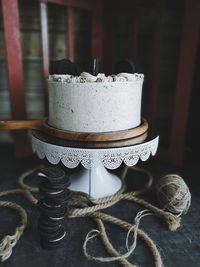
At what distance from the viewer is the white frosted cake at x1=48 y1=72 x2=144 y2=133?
Answer: 72 cm

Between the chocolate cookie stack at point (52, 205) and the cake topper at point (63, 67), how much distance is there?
1.16ft

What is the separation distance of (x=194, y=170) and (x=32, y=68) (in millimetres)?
1047

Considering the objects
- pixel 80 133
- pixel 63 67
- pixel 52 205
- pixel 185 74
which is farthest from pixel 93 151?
pixel 185 74

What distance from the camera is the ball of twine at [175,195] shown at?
790 millimetres

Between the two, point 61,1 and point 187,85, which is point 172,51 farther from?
point 61,1

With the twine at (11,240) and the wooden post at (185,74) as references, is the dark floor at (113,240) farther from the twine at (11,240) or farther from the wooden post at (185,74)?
the wooden post at (185,74)

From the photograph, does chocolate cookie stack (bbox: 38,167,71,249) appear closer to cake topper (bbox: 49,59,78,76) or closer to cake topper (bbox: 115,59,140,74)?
cake topper (bbox: 49,59,78,76)

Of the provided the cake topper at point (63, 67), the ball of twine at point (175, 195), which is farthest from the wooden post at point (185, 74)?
the cake topper at point (63, 67)

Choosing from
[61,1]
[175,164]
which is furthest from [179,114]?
[61,1]

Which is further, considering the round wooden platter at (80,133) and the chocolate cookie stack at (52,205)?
the round wooden platter at (80,133)

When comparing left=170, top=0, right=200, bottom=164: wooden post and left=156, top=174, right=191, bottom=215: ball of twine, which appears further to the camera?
left=170, top=0, right=200, bottom=164: wooden post

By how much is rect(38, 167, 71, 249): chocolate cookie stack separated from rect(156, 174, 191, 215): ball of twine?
358mm

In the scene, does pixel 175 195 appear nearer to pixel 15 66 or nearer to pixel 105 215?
pixel 105 215

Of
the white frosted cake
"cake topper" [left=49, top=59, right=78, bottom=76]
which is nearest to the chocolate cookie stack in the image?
the white frosted cake
